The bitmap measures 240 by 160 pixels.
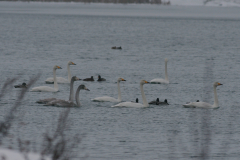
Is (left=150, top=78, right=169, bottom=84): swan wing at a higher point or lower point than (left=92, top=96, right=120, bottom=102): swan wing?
lower

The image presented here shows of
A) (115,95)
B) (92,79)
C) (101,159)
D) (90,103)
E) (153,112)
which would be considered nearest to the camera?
(101,159)

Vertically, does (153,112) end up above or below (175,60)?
above

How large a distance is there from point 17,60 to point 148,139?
22.7 meters

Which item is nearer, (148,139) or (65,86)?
(148,139)

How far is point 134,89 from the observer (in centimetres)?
2347

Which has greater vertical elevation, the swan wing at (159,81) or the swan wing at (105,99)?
the swan wing at (105,99)

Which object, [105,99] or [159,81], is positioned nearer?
[105,99]

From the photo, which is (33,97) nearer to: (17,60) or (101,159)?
(101,159)

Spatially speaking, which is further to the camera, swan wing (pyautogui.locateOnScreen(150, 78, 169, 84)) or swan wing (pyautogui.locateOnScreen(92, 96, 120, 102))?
swan wing (pyautogui.locateOnScreen(150, 78, 169, 84))

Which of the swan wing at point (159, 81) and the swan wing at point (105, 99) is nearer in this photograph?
the swan wing at point (105, 99)

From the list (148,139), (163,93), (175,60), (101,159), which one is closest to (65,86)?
(163,93)

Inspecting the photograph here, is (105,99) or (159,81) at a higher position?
(105,99)

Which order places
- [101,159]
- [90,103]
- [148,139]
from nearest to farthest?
[101,159] < [148,139] < [90,103]

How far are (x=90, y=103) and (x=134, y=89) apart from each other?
461cm
